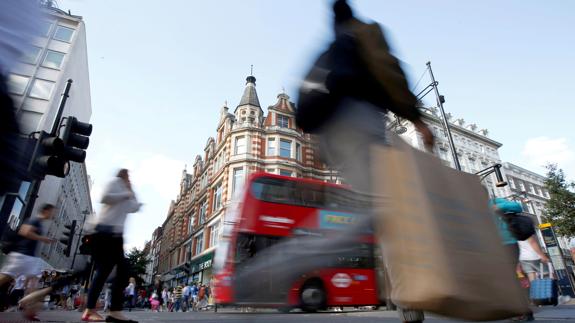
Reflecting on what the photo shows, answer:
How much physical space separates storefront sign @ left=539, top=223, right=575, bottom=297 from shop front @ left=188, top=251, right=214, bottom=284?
21.6 metres

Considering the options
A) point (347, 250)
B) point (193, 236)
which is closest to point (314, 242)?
point (347, 250)

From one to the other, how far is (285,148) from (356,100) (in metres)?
26.1

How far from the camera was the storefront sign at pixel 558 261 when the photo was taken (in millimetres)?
13180

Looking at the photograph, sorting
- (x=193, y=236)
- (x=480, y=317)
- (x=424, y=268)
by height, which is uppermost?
Answer: (x=193, y=236)

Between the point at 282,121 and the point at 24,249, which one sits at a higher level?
the point at 282,121

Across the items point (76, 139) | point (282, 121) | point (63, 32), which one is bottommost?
point (76, 139)

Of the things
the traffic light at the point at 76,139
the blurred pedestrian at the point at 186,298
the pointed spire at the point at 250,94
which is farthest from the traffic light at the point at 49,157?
the pointed spire at the point at 250,94

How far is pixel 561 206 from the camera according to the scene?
880 inches

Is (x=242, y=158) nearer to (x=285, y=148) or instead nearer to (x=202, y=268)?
(x=285, y=148)

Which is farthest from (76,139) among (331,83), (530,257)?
(530,257)

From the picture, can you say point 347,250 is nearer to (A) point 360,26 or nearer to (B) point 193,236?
(A) point 360,26

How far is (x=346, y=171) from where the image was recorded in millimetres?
1548

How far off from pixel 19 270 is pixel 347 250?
5658 mm

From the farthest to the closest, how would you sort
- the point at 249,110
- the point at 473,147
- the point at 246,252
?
the point at 473,147 → the point at 249,110 → the point at 246,252
